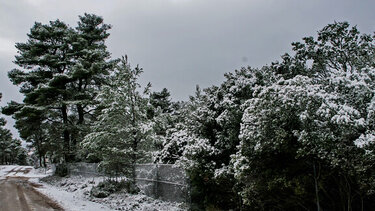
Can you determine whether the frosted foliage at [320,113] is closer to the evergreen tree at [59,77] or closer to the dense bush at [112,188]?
the dense bush at [112,188]

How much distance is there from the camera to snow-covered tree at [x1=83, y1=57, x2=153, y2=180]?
12.4 metres

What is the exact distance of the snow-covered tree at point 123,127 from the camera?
12.4m

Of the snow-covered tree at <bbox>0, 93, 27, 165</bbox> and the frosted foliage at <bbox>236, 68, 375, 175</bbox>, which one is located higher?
the frosted foliage at <bbox>236, 68, 375, 175</bbox>

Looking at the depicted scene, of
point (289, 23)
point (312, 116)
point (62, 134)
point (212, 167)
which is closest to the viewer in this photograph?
point (312, 116)

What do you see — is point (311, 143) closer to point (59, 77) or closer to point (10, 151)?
point (59, 77)

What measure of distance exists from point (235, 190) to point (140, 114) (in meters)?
7.19

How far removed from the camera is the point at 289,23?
12.4 meters

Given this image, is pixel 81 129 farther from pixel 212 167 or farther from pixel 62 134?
pixel 212 167

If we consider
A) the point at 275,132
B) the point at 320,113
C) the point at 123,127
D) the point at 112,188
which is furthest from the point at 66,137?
the point at 320,113

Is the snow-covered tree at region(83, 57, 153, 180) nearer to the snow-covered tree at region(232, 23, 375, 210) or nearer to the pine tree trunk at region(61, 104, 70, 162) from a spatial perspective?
the snow-covered tree at region(232, 23, 375, 210)

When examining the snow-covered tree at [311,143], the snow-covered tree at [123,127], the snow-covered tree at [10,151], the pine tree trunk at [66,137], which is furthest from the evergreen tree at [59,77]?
the snow-covered tree at [10,151]

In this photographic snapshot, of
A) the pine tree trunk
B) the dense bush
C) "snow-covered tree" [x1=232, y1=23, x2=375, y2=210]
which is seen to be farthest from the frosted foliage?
the pine tree trunk

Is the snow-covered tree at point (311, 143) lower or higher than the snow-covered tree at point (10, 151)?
higher

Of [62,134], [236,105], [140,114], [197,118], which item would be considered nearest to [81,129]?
[62,134]
